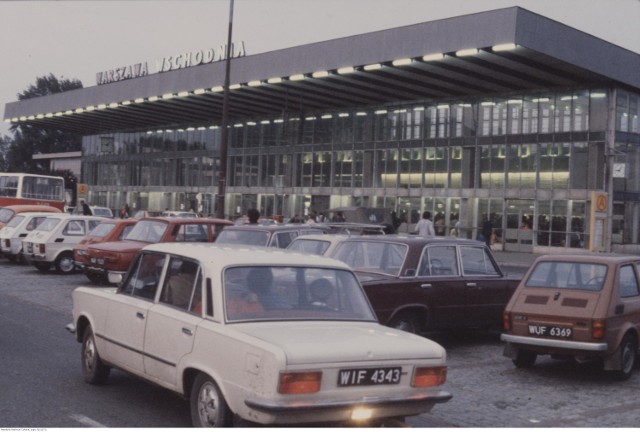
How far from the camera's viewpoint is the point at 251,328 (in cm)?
627

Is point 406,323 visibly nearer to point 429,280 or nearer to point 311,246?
point 429,280

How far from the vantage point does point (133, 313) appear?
7.59 metres

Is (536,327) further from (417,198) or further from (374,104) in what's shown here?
(374,104)

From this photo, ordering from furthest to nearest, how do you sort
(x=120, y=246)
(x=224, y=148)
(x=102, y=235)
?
(x=224, y=148)
(x=102, y=235)
(x=120, y=246)

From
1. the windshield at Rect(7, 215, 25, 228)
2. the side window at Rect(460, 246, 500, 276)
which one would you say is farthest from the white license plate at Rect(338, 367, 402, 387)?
the windshield at Rect(7, 215, 25, 228)

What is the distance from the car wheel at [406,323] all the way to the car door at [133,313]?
4.33 m

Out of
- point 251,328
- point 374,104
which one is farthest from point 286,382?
point 374,104

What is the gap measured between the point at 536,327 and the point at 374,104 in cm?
4066

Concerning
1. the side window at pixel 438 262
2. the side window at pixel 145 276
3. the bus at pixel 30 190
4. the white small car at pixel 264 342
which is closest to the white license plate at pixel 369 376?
the white small car at pixel 264 342

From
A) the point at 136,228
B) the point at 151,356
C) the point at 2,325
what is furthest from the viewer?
the point at 136,228

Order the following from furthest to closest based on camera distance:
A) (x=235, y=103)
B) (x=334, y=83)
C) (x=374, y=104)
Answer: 1. (x=235, y=103)
2. (x=374, y=104)
3. (x=334, y=83)

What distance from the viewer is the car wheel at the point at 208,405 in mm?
6039

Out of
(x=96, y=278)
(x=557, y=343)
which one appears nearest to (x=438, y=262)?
(x=557, y=343)

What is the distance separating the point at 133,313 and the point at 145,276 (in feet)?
1.37
